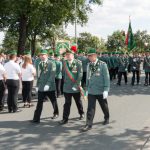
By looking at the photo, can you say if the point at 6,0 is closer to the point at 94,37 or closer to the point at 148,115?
the point at 148,115

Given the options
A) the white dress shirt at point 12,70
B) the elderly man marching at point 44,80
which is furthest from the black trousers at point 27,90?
the elderly man marching at point 44,80

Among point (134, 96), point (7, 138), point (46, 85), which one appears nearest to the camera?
point (7, 138)

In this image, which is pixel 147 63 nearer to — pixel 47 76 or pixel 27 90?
pixel 27 90

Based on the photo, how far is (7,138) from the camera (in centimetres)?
720

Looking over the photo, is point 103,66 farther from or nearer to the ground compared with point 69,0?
nearer to the ground

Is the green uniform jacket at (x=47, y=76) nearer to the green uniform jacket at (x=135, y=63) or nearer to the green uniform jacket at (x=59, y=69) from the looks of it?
the green uniform jacket at (x=59, y=69)

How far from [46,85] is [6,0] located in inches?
1023

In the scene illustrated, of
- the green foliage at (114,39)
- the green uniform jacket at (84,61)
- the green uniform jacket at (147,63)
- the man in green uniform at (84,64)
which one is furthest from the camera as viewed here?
the green foliage at (114,39)

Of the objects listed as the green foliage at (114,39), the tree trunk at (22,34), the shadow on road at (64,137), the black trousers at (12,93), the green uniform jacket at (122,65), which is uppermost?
the green foliage at (114,39)

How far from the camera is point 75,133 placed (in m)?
7.58

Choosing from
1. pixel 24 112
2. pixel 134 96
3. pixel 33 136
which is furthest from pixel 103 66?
pixel 134 96

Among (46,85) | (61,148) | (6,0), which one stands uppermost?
(6,0)

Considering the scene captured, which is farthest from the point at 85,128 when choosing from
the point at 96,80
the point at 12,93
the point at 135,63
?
the point at 135,63

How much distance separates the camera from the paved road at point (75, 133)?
21.7ft
